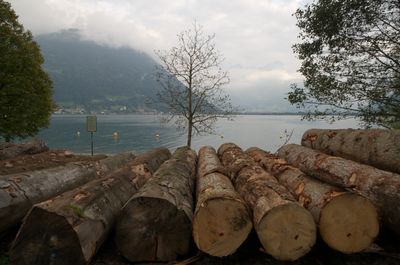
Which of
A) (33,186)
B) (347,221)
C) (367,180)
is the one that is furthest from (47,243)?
(367,180)

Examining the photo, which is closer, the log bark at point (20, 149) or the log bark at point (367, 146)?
the log bark at point (367, 146)

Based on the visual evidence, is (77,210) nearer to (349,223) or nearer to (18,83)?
(349,223)

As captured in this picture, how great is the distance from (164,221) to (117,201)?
1.40m

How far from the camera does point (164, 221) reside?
561cm

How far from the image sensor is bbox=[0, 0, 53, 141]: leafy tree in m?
20.7

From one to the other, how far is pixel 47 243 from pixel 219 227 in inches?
106

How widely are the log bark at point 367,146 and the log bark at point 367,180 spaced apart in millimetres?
617

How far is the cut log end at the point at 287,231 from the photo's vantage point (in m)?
5.04

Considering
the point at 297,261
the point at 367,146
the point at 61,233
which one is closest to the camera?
the point at 61,233

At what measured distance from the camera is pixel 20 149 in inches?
624

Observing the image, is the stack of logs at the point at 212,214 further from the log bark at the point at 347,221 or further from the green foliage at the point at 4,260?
the green foliage at the point at 4,260

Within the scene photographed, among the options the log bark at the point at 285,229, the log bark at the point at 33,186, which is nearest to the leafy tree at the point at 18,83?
the log bark at the point at 33,186

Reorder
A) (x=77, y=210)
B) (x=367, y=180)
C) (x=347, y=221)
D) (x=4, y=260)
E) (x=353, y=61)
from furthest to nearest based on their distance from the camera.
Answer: (x=353, y=61) → (x=367, y=180) → (x=4, y=260) → (x=77, y=210) → (x=347, y=221)

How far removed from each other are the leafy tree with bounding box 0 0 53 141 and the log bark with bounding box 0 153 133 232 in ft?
45.6
